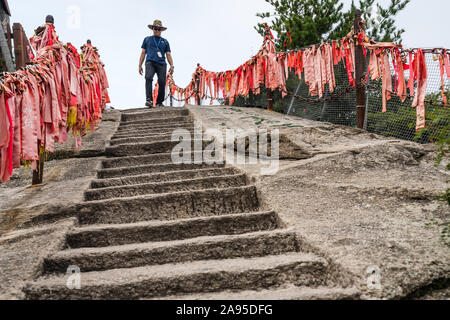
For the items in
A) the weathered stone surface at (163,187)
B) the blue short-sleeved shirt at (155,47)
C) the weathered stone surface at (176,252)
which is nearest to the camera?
the weathered stone surface at (176,252)

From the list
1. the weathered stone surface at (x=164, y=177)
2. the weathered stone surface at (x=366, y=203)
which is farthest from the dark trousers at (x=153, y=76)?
the weathered stone surface at (x=164, y=177)

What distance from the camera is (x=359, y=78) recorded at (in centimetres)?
602

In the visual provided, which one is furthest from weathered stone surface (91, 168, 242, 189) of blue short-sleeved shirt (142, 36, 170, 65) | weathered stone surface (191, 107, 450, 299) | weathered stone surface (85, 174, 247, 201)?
blue short-sleeved shirt (142, 36, 170, 65)

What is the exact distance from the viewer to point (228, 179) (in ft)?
12.6

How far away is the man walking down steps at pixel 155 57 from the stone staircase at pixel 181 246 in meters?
4.15

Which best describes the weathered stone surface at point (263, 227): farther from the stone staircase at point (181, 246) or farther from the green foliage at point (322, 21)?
the green foliage at point (322, 21)

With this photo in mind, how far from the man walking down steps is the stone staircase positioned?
4.15 metres

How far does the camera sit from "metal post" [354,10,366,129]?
19.5ft

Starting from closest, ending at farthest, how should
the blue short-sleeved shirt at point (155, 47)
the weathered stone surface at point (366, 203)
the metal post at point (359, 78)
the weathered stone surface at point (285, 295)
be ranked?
1. the weathered stone surface at point (285, 295)
2. the weathered stone surface at point (366, 203)
3. the metal post at point (359, 78)
4. the blue short-sleeved shirt at point (155, 47)

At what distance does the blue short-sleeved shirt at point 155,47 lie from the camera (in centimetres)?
809

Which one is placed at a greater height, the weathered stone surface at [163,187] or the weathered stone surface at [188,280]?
the weathered stone surface at [163,187]

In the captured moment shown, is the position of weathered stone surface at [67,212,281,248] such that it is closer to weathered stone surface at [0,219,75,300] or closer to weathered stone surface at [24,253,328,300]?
weathered stone surface at [0,219,75,300]
